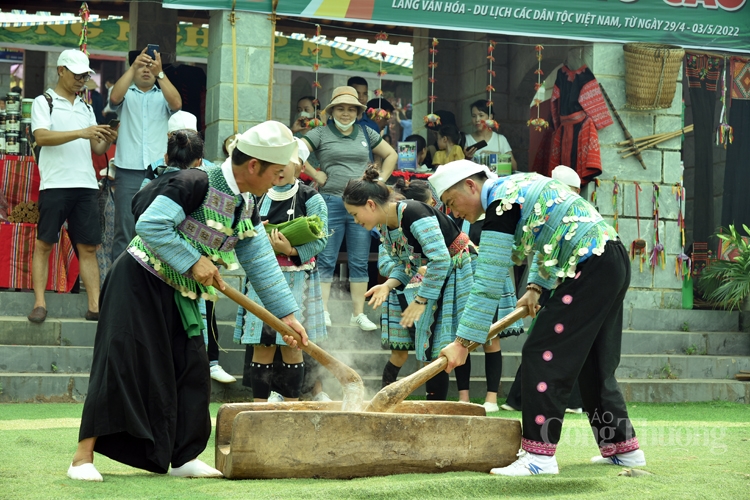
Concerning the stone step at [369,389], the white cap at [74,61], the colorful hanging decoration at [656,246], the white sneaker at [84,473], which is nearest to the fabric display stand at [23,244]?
the white cap at [74,61]

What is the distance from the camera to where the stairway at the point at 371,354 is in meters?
7.87

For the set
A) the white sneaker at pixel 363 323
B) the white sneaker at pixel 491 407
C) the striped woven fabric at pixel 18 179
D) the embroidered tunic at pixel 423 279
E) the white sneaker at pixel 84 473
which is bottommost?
the white sneaker at pixel 491 407

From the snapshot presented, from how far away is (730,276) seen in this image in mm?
10898

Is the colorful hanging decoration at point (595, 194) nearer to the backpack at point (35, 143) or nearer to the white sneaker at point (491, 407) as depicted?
the white sneaker at point (491, 407)

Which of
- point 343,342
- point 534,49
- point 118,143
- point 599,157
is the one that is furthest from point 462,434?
point 534,49

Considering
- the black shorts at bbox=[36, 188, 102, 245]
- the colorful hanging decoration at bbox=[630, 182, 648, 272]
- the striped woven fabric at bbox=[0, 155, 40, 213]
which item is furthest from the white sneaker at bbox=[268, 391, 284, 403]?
the colorful hanging decoration at bbox=[630, 182, 648, 272]

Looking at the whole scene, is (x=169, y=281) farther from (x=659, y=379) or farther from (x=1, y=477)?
(x=659, y=379)

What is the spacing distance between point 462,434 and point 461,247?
248 centimetres

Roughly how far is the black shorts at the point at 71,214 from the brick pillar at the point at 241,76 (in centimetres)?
155

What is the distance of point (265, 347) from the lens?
6.68 metres

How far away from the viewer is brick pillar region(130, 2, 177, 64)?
38.6ft

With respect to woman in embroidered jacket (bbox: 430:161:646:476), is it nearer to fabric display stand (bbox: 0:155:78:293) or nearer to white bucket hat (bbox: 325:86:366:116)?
white bucket hat (bbox: 325:86:366:116)

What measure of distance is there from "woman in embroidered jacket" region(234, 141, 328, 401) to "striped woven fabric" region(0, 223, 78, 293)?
2.69 meters

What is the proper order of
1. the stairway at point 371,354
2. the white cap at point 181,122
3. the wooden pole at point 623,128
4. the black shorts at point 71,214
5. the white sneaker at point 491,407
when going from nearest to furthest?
1. the white cap at point 181,122
2. the white sneaker at point 491,407
3. the stairway at point 371,354
4. the black shorts at point 71,214
5. the wooden pole at point 623,128
